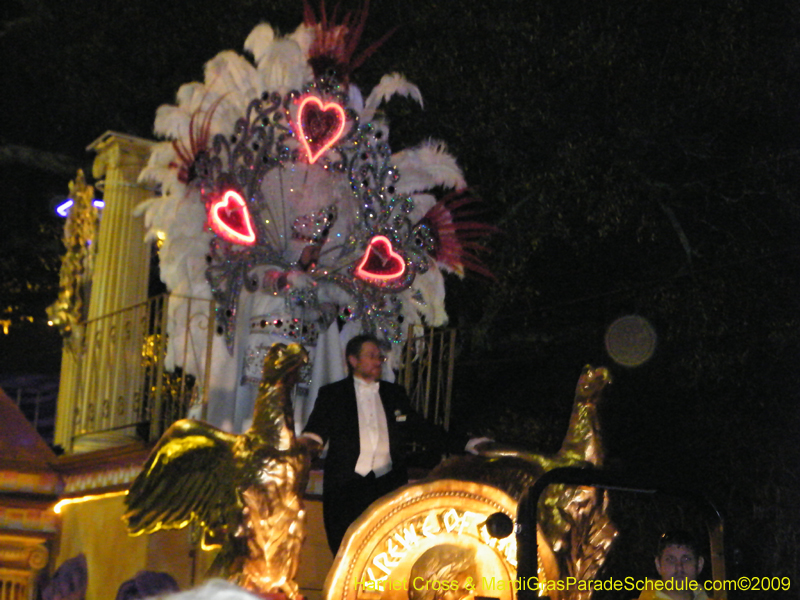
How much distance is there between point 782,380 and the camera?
29.6 ft

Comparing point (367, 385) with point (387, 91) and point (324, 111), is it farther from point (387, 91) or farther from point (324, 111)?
point (387, 91)

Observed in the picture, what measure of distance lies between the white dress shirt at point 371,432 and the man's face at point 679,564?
1.60 m

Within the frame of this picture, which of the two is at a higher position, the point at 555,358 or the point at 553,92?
the point at 553,92

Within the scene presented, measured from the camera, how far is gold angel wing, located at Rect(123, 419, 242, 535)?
4.83 m

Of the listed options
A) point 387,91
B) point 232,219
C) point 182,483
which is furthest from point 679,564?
point 387,91

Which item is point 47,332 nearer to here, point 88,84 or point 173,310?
point 88,84

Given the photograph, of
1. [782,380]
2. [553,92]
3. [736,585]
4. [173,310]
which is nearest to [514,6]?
[553,92]

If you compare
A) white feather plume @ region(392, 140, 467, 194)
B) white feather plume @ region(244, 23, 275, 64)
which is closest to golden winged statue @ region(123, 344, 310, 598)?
white feather plume @ region(392, 140, 467, 194)

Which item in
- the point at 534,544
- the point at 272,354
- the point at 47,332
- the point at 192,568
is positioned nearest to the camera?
the point at 534,544

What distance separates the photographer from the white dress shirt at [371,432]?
5305 mm

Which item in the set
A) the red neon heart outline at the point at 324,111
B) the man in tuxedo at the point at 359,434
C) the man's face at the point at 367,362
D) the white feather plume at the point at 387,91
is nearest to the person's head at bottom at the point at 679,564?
the man in tuxedo at the point at 359,434

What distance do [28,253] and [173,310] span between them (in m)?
6.62

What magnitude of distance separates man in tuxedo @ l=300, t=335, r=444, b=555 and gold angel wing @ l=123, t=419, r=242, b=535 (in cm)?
44

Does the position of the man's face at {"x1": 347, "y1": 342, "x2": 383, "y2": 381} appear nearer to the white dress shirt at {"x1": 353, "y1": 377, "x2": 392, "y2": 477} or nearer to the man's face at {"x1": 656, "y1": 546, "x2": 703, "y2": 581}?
the white dress shirt at {"x1": 353, "y1": 377, "x2": 392, "y2": 477}
